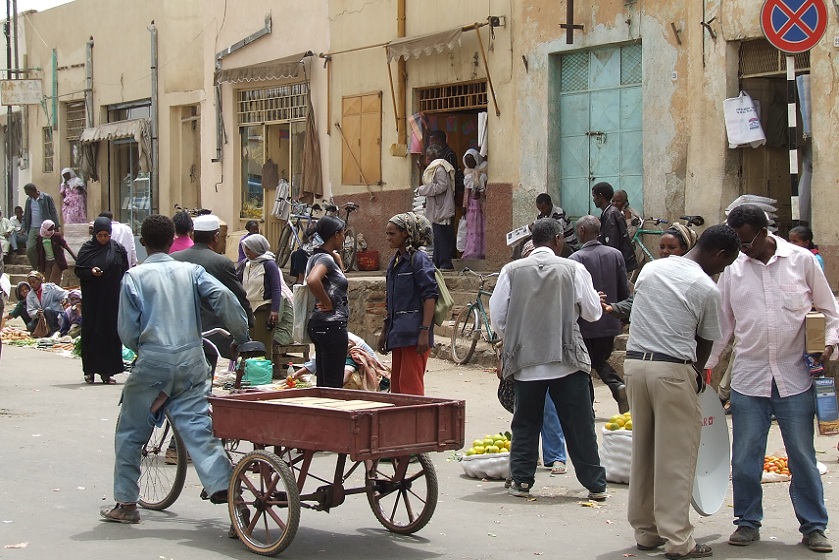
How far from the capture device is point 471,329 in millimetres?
15375

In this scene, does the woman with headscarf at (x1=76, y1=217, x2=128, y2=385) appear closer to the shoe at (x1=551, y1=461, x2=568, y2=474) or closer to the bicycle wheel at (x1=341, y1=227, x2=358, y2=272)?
the shoe at (x1=551, y1=461, x2=568, y2=474)

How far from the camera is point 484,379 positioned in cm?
1418

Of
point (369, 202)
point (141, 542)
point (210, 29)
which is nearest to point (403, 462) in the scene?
point (141, 542)

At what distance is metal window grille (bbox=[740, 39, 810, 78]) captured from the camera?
1375 cm

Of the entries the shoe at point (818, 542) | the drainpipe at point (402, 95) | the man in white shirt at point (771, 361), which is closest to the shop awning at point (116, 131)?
the drainpipe at point (402, 95)

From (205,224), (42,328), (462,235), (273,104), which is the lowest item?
(42,328)

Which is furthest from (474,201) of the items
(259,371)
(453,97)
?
(259,371)

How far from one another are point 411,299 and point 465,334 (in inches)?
253

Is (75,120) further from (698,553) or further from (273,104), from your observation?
(698,553)

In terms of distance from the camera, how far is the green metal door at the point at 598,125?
15836 mm

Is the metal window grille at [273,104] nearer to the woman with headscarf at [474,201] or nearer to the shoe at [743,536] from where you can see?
the woman with headscarf at [474,201]

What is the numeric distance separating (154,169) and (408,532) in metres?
21.5

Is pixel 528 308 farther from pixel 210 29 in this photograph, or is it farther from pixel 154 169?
pixel 154 169

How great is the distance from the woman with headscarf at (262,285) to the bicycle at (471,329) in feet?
8.74
